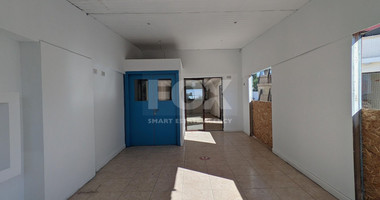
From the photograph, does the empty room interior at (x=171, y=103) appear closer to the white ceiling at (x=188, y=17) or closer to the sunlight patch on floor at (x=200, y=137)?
the white ceiling at (x=188, y=17)

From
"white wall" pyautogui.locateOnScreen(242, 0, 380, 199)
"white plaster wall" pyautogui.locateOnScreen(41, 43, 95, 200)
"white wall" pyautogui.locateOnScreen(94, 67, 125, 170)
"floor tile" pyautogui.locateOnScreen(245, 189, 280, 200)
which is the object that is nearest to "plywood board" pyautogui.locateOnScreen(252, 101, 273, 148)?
"white wall" pyautogui.locateOnScreen(242, 0, 380, 199)

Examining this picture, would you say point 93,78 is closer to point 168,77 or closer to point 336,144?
point 168,77

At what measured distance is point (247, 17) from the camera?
3861mm

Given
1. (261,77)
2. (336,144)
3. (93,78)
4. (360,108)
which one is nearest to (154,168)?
(93,78)

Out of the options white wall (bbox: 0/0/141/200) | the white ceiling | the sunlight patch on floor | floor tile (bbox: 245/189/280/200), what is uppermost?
the white ceiling

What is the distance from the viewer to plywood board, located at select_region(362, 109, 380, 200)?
85.0 inches

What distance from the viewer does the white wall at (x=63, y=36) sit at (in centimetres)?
202

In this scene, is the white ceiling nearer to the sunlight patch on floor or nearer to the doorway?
the doorway

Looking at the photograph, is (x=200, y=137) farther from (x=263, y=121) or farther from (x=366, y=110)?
(x=366, y=110)

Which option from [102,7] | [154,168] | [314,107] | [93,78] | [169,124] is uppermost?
[102,7]

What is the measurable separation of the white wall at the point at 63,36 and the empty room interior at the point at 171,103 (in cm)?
2

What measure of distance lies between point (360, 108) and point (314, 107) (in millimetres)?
711

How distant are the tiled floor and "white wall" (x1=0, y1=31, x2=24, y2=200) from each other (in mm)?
806

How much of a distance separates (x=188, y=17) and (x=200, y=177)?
3172mm
